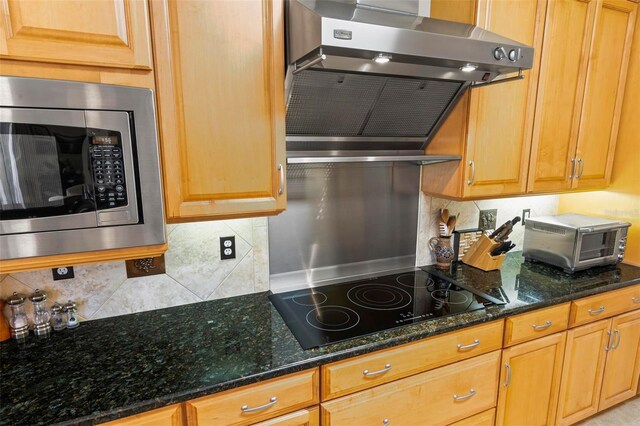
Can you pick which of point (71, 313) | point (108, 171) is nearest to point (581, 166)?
point (108, 171)

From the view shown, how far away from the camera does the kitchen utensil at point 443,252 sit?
2.15 m

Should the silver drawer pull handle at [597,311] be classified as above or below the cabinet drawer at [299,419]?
above

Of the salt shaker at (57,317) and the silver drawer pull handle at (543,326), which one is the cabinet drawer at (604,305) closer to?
the silver drawer pull handle at (543,326)

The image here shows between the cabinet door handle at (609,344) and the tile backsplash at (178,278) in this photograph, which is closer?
the tile backsplash at (178,278)

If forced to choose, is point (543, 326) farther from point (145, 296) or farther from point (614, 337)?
point (145, 296)

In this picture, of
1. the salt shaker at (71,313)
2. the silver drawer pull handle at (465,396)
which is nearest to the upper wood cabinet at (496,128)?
the silver drawer pull handle at (465,396)

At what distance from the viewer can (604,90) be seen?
6.82 ft

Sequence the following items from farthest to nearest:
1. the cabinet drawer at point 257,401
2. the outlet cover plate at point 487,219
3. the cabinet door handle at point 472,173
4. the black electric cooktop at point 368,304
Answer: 1. the outlet cover plate at point 487,219
2. the cabinet door handle at point 472,173
3. the black electric cooktop at point 368,304
4. the cabinet drawer at point 257,401

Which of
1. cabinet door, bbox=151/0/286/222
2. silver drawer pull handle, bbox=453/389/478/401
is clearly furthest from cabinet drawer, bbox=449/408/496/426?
cabinet door, bbox=151/0/286/222

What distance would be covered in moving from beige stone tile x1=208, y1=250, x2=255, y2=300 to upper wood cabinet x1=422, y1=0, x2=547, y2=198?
3.64 feet

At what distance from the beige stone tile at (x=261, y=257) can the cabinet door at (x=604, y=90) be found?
1847 millimetres

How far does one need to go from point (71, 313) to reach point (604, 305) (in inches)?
102

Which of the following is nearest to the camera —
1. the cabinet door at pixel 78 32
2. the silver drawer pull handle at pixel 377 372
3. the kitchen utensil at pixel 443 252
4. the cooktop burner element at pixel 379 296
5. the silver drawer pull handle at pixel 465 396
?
the cabinet door at pixel 78 32

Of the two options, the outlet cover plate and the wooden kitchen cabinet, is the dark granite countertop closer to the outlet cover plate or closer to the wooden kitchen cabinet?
the wooden kitchen cabinet
